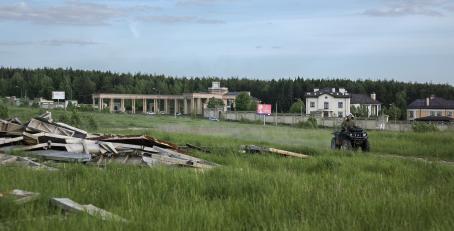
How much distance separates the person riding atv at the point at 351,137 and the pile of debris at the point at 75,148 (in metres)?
8.48

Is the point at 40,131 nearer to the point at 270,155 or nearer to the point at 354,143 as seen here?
the point at 270,155

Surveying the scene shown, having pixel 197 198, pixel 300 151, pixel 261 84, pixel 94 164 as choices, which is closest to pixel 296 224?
pixel 197 198

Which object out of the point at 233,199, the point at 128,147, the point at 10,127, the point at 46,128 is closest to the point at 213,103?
the point at 46,128

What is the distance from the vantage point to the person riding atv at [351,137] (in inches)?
961

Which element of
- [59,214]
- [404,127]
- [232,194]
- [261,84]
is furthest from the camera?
[261,84]

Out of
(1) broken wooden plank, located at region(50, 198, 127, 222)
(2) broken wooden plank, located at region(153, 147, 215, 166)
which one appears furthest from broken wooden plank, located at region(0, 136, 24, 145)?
(1) broken wooden plank, located at region(50, 198, 127, 222)

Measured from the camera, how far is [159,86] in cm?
17788

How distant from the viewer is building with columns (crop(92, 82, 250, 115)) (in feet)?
481

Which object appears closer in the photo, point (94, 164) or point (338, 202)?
point (338, 202)

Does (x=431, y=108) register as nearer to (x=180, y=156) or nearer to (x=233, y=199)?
(x=180, y=156)

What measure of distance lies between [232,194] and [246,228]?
2718mm

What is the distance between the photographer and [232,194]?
9.57 m

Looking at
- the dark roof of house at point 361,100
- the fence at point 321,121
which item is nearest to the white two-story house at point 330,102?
the dark roof of house at point 361,100

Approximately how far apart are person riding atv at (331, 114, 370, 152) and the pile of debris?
27.8 feet
